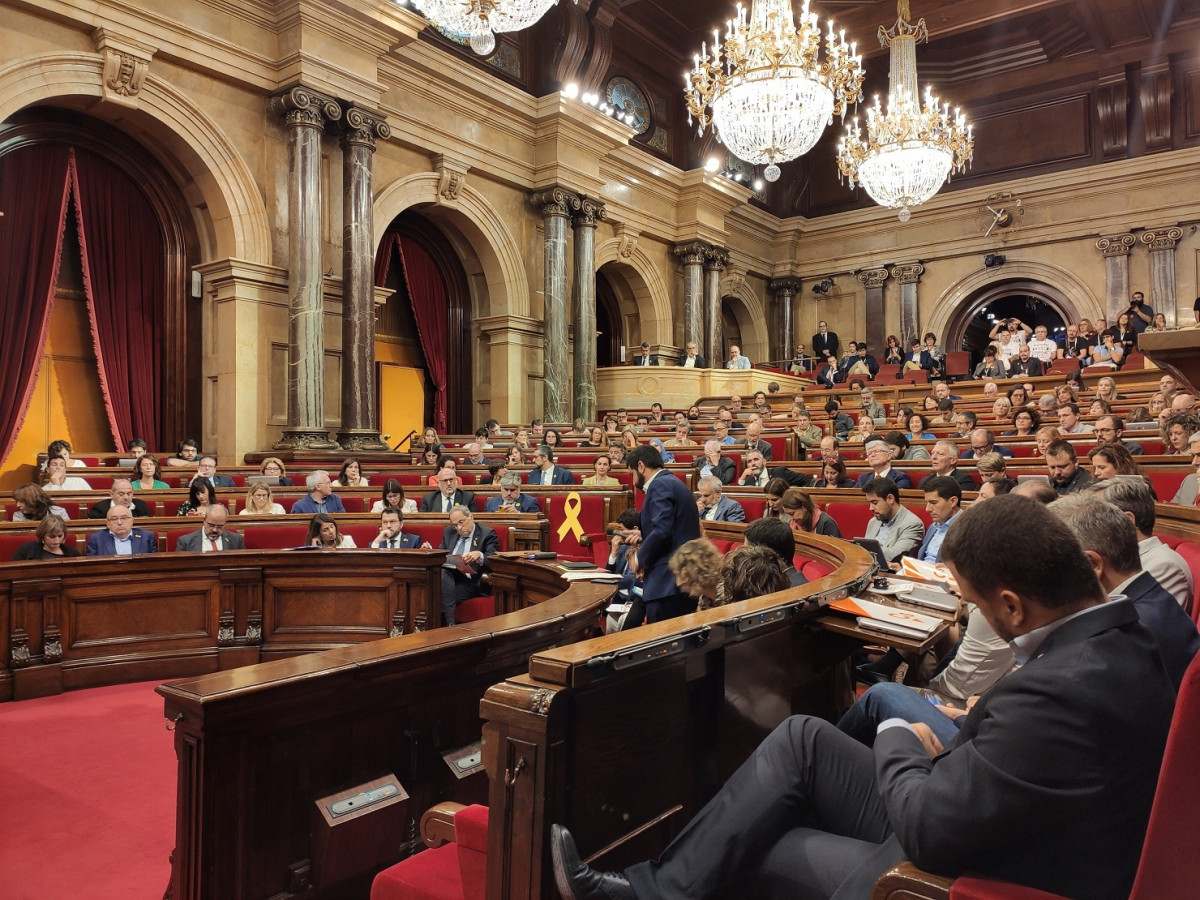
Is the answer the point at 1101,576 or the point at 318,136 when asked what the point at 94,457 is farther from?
the point at 1101,576

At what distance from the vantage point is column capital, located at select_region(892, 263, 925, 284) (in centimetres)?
1605

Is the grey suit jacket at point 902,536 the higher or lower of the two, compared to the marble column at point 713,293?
lower

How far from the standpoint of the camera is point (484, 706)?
1.32m

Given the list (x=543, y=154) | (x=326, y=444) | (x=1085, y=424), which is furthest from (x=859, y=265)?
(x=326, y=444)

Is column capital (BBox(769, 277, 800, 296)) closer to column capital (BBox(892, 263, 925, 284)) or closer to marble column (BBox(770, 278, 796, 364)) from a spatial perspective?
marble column (BBox(770, 278, 796, 364))

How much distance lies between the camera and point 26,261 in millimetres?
8453

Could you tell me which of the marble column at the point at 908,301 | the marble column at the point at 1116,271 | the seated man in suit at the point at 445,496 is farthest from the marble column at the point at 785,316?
the seated man in suit at the point at 445,496

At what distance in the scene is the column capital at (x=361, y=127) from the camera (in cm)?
942

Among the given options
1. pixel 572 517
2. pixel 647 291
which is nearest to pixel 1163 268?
pixel 647 291

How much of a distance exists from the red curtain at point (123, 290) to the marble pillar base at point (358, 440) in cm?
211

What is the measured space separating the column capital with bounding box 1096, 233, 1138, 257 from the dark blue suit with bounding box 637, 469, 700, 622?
13824 millimetres

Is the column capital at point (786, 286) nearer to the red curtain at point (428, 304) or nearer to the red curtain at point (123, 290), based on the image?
the red curtain at point (428, 304)

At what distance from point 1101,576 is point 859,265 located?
16.3m

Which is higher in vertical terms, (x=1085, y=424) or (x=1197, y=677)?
(x=1085, y=424)
